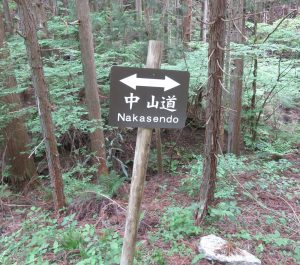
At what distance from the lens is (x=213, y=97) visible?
13.6ft

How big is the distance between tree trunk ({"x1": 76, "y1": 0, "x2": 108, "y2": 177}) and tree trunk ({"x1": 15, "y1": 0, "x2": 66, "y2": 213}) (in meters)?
2.07

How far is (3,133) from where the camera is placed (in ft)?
24.2

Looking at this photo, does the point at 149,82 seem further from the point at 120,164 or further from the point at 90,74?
the point at 120,164

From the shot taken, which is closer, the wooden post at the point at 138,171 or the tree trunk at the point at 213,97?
the wooden post at the point at 138,171

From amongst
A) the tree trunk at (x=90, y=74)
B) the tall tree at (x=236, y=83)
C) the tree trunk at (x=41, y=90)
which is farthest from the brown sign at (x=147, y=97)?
the tall tree at (x=236, y=83)

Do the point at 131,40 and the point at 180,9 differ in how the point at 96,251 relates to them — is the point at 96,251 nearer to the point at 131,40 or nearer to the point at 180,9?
the point at 131,40

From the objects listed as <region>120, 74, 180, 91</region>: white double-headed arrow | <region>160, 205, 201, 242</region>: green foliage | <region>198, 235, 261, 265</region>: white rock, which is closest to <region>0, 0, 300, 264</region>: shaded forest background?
<region>160, 205, 201, 242</region>: green foliage

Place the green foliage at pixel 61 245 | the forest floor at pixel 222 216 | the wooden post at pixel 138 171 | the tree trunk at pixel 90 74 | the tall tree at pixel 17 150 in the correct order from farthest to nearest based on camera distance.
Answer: the tall tree at pixel 17 150
the tree trunk at pixel 90 74
the forest floor at pixel 222 216
the green foliage at pixel 61 245
the wooden post at pixel 138 171

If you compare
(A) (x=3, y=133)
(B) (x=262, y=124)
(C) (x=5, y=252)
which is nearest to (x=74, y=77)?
(A) (x=3, y=133)

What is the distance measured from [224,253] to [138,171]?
1.70 meters

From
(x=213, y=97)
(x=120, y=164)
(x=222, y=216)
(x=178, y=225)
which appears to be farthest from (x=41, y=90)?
(x=120, y=164)

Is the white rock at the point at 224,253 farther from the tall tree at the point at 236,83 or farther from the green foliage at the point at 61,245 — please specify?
the tall tree at the point at 236,83

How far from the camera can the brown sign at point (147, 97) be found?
2482mm

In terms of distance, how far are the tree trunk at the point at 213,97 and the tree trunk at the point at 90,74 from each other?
122 inches
